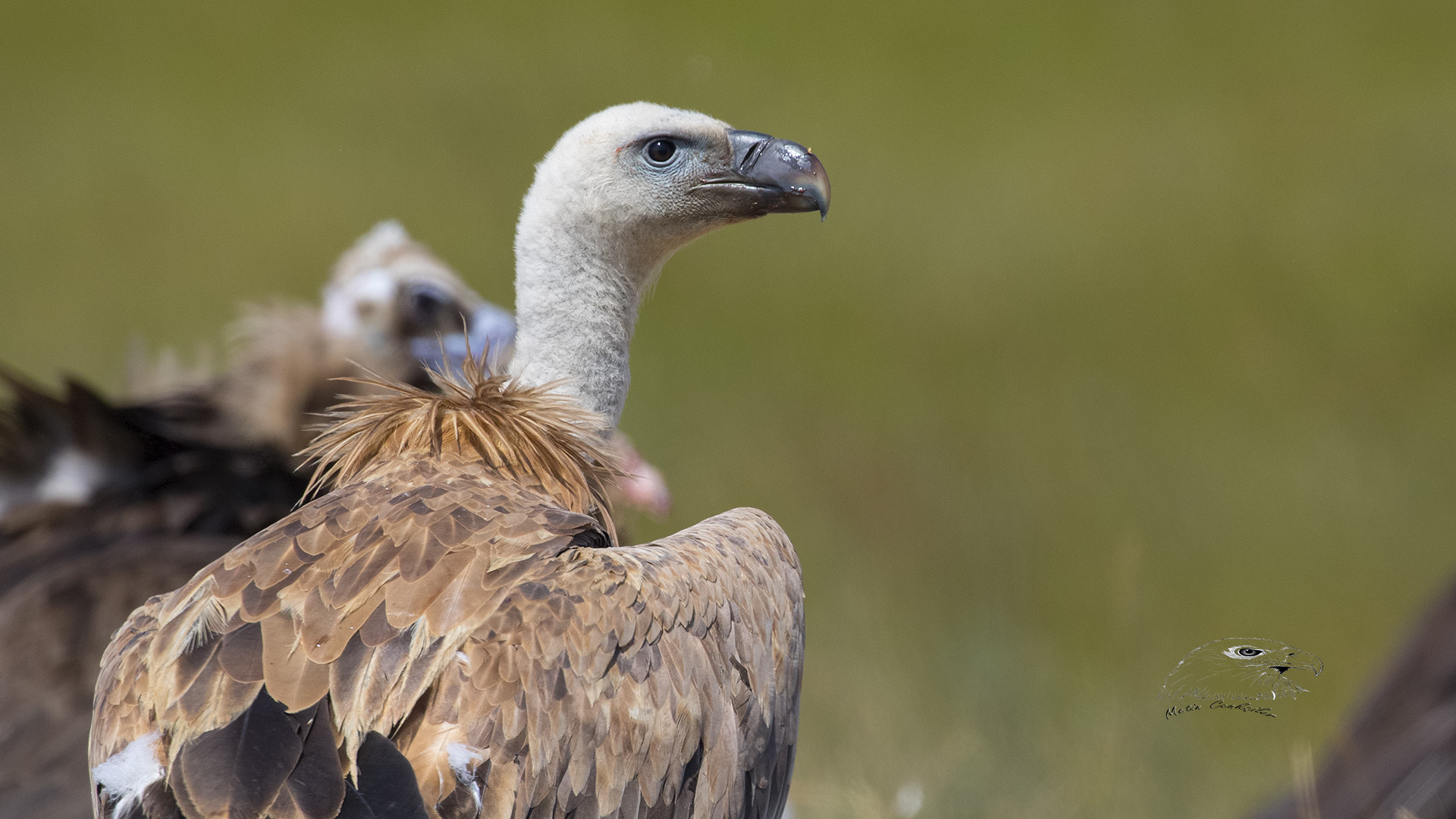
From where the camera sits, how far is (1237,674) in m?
2.04

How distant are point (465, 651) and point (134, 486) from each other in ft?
5.34

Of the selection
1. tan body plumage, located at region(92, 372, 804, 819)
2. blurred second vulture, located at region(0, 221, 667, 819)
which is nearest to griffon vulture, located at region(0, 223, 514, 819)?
blurred second vulture, located at region(0, 221, 667, 819)

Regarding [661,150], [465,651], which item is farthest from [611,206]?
[465,651]

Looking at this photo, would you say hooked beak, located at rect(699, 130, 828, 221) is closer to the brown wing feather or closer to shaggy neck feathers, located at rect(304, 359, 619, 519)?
shaggy neck feathers, located at rect(304, 359, 619, 519)

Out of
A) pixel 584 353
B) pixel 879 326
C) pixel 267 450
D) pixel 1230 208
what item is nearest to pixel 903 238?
pixel 879 326

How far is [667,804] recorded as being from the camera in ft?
5.41

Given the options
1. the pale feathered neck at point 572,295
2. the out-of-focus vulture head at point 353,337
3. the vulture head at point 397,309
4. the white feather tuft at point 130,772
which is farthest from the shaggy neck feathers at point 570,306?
the vulture head at point 397,309

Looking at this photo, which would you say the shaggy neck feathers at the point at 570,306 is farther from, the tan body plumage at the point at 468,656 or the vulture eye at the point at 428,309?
the vulture eye at the point at 428,309

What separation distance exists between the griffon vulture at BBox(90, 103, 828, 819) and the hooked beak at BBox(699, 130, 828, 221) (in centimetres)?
4

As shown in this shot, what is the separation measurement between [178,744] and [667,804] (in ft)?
1.68

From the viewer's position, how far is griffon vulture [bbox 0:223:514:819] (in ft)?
8.29

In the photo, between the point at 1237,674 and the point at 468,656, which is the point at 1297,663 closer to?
the point at 1237,674

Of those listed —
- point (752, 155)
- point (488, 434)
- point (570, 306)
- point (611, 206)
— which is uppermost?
point (752, 155)

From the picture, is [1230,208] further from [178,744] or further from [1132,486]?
[178,744]
